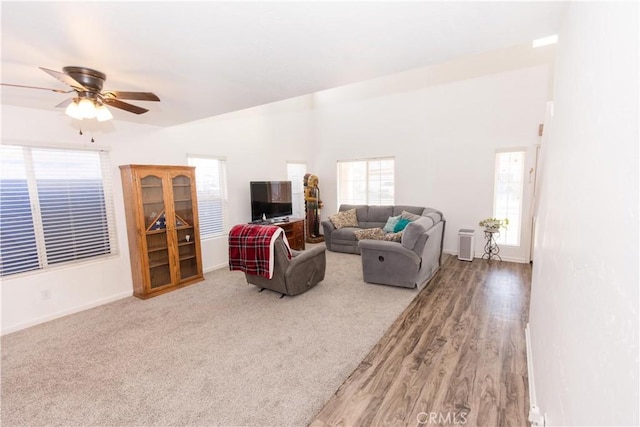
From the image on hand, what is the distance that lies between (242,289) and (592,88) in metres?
4.08

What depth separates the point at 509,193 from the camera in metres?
5.17

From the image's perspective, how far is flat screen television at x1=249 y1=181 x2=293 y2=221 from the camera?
18.1 feet

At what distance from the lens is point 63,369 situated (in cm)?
248

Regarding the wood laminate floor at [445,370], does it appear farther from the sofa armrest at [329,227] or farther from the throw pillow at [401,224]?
the sofa armrest at [329,227]

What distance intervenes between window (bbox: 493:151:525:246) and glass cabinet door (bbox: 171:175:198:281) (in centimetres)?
530

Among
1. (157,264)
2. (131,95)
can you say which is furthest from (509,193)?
(157,264)

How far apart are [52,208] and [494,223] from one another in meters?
6.41

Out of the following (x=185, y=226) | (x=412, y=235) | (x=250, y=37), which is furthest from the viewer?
(x=185, y=226)

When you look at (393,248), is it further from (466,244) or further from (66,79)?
(66,79)

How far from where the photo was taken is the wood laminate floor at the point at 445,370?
1.88 metres

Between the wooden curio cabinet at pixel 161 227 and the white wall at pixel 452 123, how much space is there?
3.96 metres

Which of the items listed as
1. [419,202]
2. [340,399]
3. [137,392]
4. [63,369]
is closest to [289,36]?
[340,399]

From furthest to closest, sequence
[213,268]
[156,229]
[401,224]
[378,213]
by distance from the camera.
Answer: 1. [378,213]
2. [401,224]
3. [213,268]
4. [156,229]
